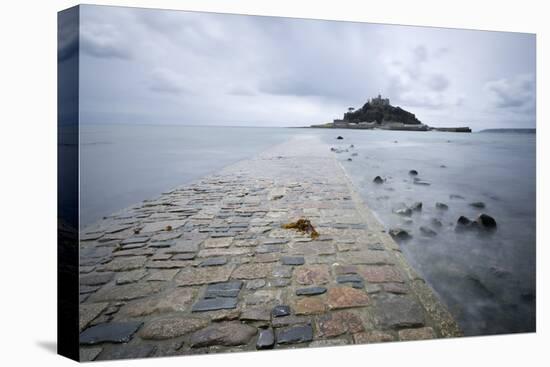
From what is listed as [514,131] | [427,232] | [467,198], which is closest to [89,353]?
[427,232]

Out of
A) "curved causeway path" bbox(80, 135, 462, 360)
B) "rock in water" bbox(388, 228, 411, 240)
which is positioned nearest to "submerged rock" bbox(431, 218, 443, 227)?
"rock in water" bbox(388, 228, 411, 240)

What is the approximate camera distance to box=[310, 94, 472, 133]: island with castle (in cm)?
327

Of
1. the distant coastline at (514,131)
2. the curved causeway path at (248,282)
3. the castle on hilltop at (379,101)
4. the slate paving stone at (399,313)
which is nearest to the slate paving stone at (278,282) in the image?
the curved causeway path at (248,282)

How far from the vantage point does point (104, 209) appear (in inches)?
110

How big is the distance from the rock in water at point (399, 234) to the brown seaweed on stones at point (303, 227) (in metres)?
0.65

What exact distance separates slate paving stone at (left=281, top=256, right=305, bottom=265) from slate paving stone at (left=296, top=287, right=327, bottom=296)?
0.76ft

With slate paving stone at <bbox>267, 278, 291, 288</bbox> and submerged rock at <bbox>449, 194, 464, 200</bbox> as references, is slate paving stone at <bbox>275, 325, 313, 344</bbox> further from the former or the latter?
submerged rock at <bbox>449, 194, 464, 200</bbox>

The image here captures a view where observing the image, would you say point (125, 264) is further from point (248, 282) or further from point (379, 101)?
point (379, 101)

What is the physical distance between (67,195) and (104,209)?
258 mm

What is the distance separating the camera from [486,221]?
11.2 ft

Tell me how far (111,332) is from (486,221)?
122 inches

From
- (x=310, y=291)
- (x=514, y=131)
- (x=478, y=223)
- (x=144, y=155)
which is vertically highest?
(x=514, y=131)

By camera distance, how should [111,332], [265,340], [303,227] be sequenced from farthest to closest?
[303,227]
[265,340]
[111,332]

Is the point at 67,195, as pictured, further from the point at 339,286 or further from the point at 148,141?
the point at 339,286
